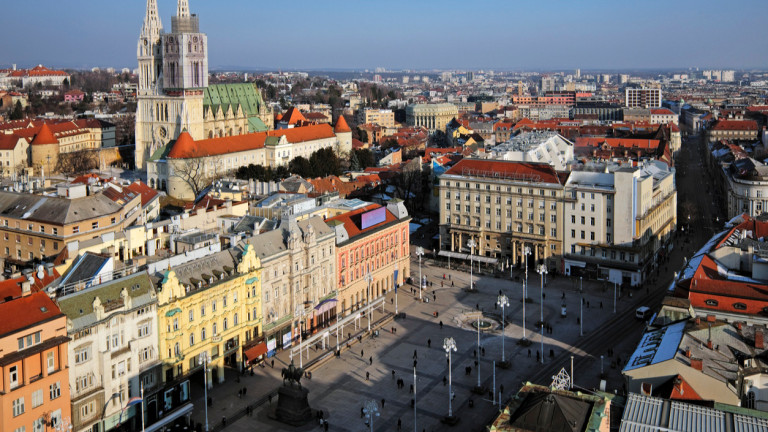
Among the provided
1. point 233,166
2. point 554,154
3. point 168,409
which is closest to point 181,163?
point 233,166

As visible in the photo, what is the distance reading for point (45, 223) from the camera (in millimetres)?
72812

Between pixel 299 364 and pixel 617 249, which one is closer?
pixel 299 364

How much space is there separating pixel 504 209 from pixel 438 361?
111ft

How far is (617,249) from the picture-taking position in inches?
3388

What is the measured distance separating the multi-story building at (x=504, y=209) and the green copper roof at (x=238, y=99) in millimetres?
75046

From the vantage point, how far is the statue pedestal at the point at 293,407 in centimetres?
5203

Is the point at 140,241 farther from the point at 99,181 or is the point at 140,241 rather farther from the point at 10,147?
the point at 10,147

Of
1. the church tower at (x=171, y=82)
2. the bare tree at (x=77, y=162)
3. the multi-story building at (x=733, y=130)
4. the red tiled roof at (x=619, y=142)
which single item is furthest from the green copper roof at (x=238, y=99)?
the multi-story building at (x=733, y=130)

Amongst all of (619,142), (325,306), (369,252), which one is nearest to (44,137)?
(369,252)

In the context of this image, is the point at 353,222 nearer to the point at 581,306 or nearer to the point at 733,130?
the point at 581,306

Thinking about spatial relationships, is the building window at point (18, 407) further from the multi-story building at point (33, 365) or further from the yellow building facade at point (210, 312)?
the yellow building facade at point (210, 312)

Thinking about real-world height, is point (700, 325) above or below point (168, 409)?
above

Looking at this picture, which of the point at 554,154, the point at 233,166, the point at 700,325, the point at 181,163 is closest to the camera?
the point at 700,325

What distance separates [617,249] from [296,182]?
42204 mm
